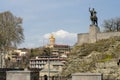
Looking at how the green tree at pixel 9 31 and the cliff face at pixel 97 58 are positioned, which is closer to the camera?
the cliff face at pixel 97 58

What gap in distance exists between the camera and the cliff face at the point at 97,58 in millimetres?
34791

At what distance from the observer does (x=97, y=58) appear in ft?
122

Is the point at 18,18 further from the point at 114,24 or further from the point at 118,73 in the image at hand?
the point at 118,73

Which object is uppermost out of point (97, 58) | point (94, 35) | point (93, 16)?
point (93, 16)

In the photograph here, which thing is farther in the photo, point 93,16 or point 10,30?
point 10,30

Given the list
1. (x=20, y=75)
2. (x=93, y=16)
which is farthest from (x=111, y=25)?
(x=20, y=75)

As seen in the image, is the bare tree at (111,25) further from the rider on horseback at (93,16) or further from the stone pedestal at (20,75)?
the stone pedestal at (20,75)

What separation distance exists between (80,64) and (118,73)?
6.14m

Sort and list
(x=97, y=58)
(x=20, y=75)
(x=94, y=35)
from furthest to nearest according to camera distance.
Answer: (x=94, y=35) < (x=97, y=58) < (x=20, y=75)

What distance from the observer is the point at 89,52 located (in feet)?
130

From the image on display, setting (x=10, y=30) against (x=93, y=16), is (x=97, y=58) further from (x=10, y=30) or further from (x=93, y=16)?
(x=10, y=30)

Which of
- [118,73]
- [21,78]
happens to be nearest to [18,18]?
[118,73]

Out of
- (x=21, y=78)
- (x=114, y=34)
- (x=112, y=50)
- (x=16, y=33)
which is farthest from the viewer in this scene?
(x=16, y=33)

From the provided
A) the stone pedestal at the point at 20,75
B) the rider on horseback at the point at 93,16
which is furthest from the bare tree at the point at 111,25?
the stone pedestal at the point at 20,75
